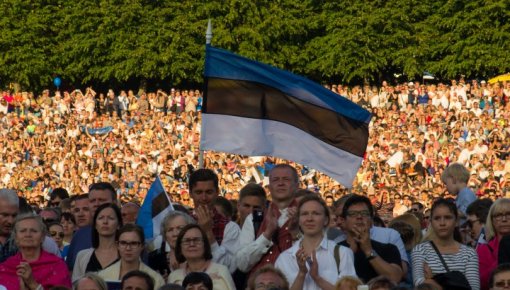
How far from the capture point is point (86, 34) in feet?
213

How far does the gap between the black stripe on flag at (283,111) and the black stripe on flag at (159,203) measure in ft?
3.62

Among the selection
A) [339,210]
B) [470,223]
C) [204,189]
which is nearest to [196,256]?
[204,189]

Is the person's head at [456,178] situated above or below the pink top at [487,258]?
above

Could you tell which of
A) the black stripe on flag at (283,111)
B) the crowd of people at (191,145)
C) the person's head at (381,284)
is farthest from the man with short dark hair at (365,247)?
the crowd of people at (191,145)

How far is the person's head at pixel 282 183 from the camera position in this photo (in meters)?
12.1

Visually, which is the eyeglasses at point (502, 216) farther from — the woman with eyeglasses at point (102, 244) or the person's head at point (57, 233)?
the person's head at point (57, 233)

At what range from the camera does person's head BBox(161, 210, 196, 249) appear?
1199 centimetres

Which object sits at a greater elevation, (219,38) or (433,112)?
(219,38)

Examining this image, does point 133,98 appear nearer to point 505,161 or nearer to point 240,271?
point 505,161

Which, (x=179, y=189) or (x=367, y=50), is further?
(x=367, y=50)

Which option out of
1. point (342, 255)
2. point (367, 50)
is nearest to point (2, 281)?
point (342, 255)

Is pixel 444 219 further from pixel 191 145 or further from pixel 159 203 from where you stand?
pixel 191 145

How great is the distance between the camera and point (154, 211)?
45.5ft

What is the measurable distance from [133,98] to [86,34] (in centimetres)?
1566
